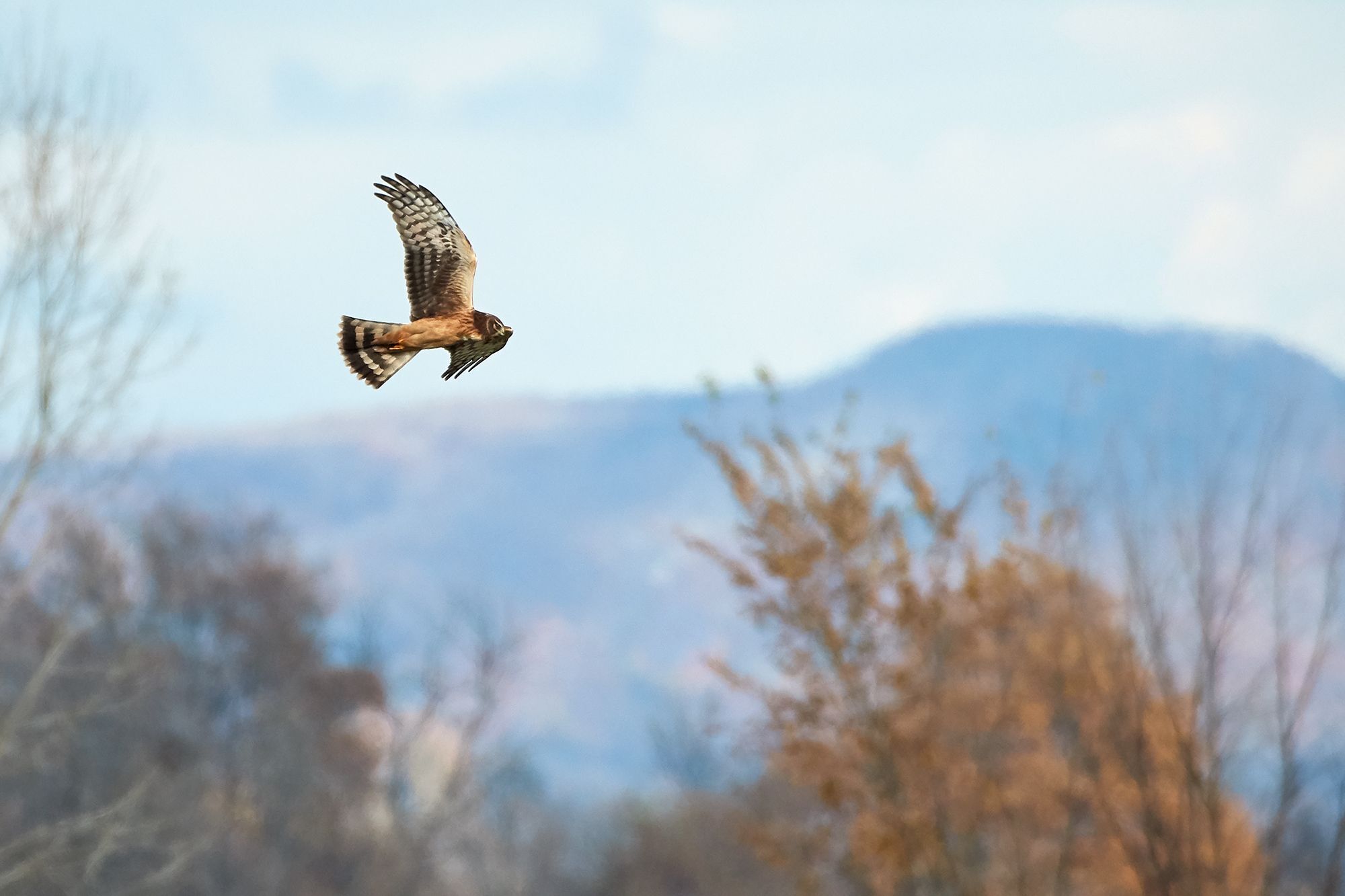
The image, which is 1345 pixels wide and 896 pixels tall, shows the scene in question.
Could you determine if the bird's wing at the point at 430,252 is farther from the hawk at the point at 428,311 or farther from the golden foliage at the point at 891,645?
the golden foliage at the point at 891,645

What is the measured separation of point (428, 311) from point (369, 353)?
0.17m

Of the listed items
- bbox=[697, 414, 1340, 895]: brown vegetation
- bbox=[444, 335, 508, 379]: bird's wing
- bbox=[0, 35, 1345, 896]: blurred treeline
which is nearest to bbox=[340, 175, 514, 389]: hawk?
bbox=[444, 335, 508, 379]: bird's wing

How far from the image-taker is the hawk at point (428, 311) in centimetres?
373

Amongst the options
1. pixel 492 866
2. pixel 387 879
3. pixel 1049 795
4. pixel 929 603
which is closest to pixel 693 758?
pixel 492 866

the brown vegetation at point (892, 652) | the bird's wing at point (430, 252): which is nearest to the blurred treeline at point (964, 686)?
the brown vegetation at point (892, 652)

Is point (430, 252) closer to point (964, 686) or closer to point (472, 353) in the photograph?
point (472, 353)

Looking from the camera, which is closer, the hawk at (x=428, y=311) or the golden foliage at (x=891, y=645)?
the hawk at (x=428, y=311)

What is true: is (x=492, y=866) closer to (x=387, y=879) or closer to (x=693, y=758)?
(x=693, y=758)

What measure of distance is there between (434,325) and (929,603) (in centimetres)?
1227

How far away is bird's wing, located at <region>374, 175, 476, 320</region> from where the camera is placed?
4137 mm

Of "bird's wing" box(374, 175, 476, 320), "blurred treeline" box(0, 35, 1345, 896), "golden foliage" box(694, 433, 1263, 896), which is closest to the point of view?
"bird's wing" box(374, 175, 476, 320)

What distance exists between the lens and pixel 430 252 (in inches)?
178

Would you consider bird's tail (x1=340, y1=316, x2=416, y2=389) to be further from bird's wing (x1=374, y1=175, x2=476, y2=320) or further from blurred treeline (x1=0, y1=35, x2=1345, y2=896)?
blurred treeline (x1=0, y1=35, x2=1345, y2=896)

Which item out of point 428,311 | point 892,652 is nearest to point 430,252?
point 428,311
